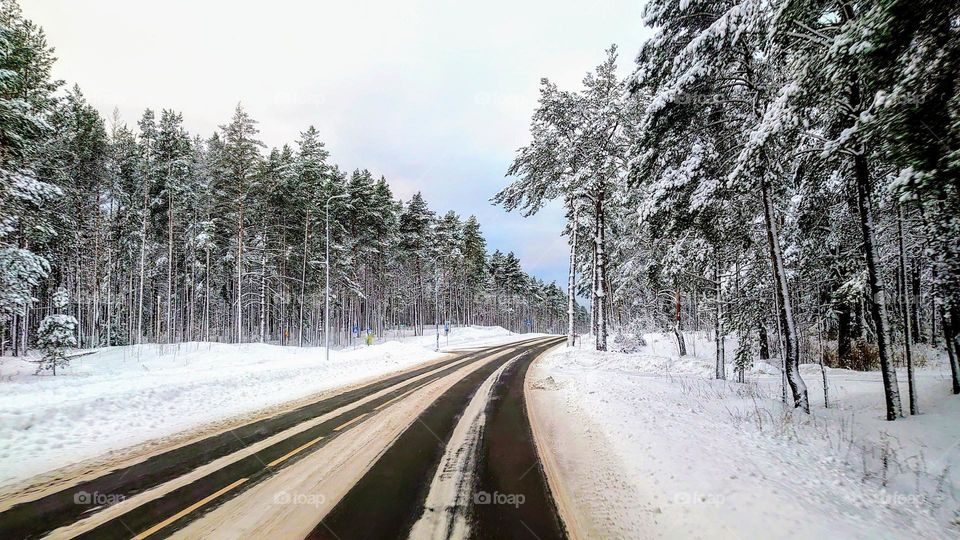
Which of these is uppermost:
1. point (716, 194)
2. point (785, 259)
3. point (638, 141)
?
point (638, 141)

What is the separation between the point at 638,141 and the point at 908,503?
29.5 feet

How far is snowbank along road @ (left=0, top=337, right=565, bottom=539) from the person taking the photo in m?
3.81

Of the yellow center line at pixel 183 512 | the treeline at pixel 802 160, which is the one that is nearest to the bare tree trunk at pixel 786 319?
the treeline at pixel 802 160

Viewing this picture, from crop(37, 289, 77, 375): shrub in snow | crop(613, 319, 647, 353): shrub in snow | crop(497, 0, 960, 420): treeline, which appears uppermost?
crop(497, 0, 960, 420): treeline

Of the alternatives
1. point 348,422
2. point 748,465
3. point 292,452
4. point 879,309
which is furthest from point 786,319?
point 292,452

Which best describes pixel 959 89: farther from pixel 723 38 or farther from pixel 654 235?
pixel 654 235

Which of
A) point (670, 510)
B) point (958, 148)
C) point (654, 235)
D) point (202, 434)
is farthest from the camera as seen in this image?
point (654, 235)

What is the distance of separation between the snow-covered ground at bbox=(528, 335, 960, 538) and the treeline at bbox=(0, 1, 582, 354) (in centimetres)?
2058

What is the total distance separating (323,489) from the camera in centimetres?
468

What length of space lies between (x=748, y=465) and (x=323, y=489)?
5394 mm

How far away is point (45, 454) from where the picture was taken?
6219 mm

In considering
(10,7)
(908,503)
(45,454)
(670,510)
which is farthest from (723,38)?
(10,7)

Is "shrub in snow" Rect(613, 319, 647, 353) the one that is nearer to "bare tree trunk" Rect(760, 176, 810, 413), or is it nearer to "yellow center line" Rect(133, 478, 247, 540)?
"bare tree trunk" Rect(760, 176, 810, 413)

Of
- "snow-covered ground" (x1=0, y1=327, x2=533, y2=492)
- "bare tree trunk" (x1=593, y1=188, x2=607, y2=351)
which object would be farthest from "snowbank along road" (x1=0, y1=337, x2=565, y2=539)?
"bare tree trunk" (x1=593, y1=188, x2=607, y2=351)
